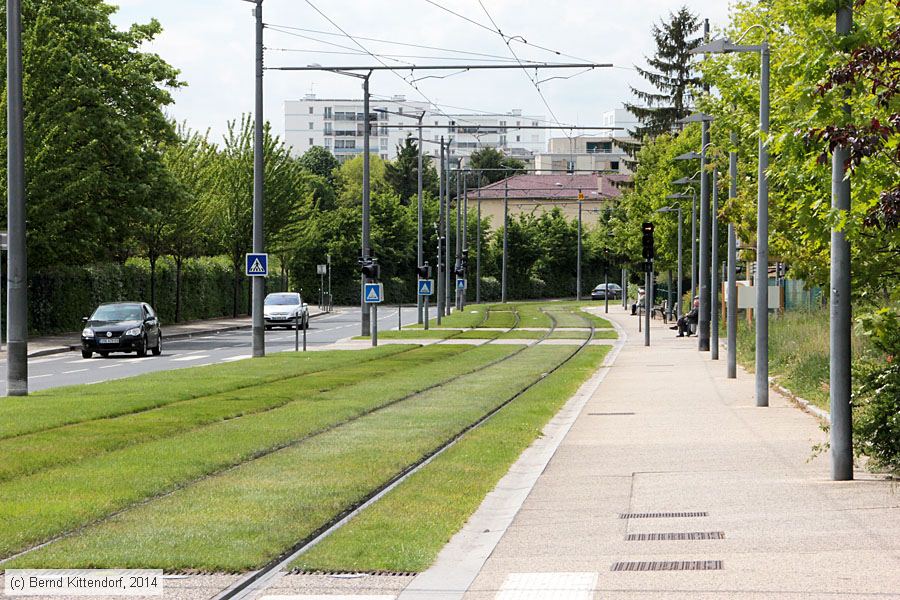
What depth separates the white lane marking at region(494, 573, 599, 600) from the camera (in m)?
8.12

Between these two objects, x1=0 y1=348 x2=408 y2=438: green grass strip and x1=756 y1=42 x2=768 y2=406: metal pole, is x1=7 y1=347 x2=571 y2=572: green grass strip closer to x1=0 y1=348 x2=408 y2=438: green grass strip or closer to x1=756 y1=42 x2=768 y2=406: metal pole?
x1=0 y1=348 x2=408 y2=438: green grass strip

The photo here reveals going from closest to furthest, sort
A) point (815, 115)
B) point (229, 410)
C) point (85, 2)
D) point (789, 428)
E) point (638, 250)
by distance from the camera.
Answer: point (815, 115), point (789, 428), point (229, 410), point (85, 2), point (638, 250)

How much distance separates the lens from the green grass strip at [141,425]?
49.8 feet

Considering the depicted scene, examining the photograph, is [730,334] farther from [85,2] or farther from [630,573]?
[85,2]

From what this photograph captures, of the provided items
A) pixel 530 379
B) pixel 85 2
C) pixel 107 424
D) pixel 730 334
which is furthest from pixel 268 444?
pixel 85 2

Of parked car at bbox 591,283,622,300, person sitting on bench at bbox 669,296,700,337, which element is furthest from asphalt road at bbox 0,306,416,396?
parked car at bbox 591,283,622,300

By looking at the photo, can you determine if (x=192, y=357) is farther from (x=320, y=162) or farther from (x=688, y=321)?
(x=320, y=162)

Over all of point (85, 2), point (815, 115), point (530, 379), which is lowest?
point (530, 379)

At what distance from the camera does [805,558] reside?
900cm

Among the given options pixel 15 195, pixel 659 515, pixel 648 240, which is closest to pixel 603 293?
pixel 648 240

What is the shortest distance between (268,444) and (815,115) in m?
8.20

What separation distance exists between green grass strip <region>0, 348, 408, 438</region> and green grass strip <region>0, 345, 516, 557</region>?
221 cm

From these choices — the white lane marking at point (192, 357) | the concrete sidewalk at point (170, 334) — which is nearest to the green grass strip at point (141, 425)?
the white lane marking at point (192, 357)

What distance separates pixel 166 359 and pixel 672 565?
32578mm
